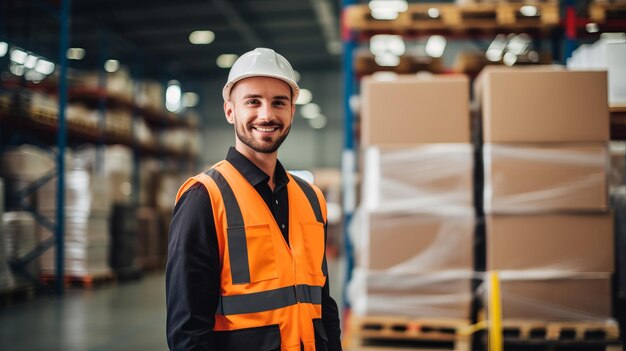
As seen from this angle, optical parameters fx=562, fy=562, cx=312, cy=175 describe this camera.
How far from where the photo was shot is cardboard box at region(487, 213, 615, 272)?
3.72 m

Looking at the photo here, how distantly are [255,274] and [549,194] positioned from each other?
2.76 meters

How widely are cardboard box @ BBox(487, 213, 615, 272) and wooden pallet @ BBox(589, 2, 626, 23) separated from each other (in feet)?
6.10

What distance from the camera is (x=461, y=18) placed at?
486cm

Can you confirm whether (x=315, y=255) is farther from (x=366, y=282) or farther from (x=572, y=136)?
(x=572, y=136)

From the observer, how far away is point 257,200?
1.71m

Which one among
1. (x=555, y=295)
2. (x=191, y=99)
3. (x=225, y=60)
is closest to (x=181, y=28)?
(x=225, y=60)

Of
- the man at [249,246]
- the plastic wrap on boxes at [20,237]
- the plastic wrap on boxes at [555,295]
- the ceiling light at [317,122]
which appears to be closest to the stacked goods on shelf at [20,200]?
the plastic wrap on boxes at [20,237]

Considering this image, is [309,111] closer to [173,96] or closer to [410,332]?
[173,96]

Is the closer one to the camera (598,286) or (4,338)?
(598,286)

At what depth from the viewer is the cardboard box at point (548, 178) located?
374cm

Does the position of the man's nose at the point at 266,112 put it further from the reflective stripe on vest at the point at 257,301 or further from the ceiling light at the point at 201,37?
the ceiling light at the point at 201,37

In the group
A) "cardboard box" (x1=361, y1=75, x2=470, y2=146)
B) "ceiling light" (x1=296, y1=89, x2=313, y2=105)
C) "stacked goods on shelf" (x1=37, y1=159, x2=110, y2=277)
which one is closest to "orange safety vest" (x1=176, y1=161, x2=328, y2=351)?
"cardboard box" (x1=361, y1=75, x2=470, y2=146)

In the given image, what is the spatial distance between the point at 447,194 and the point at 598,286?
1.14 metres

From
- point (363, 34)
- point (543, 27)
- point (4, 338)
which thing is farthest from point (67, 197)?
point (543, 27)
